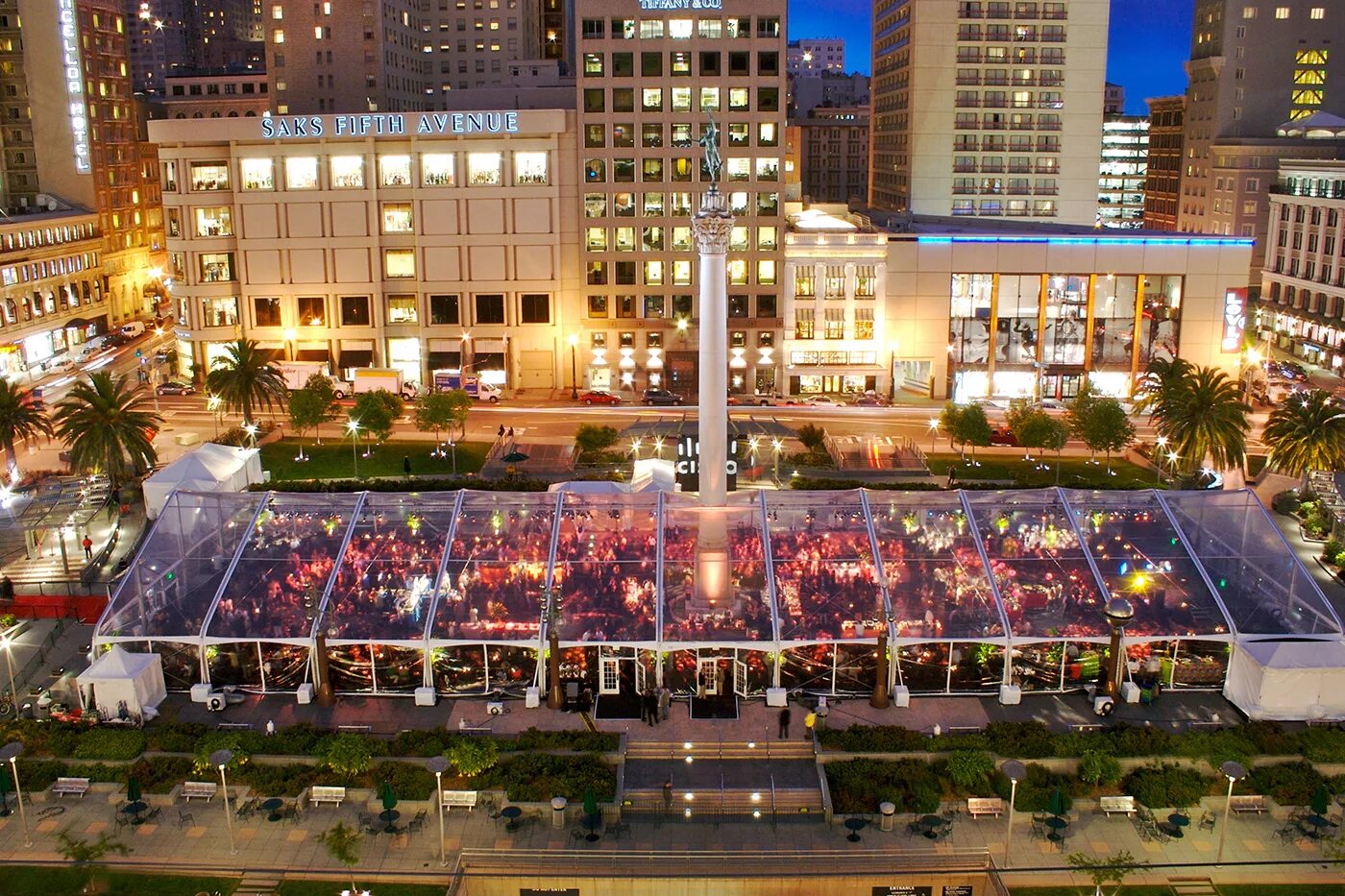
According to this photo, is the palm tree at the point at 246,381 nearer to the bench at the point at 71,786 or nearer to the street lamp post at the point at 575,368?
the street lamp post at the point at 575,368

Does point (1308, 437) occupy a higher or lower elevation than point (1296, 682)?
higher

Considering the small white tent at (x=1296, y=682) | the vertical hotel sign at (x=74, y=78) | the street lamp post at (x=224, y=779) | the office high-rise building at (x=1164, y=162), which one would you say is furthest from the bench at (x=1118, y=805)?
the office high-rise building at (x=1164, y=162)

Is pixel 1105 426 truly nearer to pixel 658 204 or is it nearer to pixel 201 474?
pixel 658 204

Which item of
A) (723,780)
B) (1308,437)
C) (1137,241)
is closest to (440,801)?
(723,780)

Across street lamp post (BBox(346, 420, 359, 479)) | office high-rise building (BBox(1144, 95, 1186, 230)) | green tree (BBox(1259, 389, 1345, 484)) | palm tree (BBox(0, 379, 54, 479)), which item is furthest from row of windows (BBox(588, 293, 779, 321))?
office high-rise building (BBox(1144, 95, 1186, 230))

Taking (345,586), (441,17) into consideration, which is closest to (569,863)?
(345,586)

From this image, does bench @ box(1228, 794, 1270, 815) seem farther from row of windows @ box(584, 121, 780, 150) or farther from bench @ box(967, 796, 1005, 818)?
row of windows @ box(584, 121, 780, 150)
